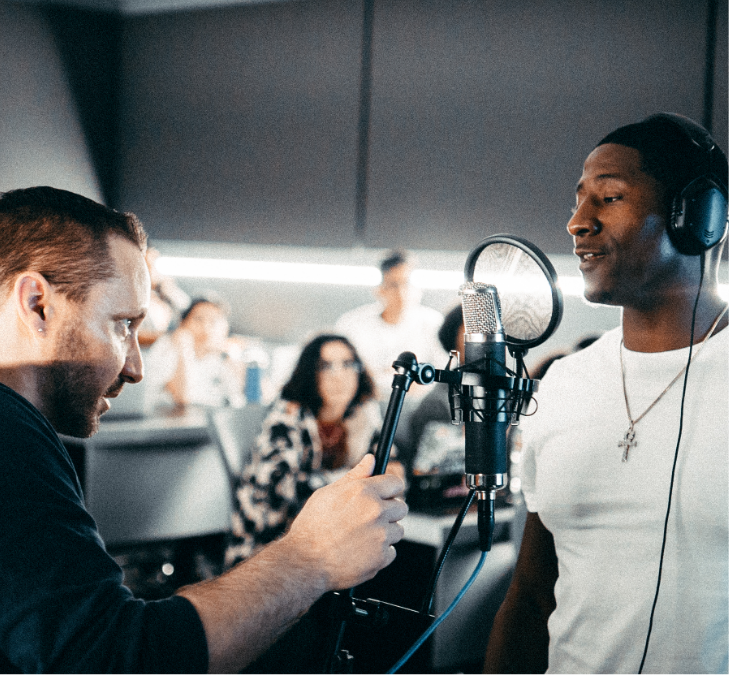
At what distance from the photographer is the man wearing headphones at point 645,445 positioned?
1.00m

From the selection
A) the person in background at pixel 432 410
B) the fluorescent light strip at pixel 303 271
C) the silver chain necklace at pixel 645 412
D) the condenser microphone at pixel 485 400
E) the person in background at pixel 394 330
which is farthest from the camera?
the fluorescent light strip at pixel 303 271

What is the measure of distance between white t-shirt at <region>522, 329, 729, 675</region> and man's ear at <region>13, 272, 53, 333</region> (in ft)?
2.39

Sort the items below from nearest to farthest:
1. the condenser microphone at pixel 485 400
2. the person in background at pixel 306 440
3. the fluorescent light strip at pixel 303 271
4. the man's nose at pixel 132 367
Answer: the condenser microphone at pixel 485 400 → the man's nose at pixel 132 367 → the person in background at pixel 306 440 → the fluorescent light strip at pixel 303 271

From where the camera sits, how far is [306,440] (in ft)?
8.71

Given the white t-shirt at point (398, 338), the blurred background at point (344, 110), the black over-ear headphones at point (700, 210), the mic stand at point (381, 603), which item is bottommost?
the white t-shirt at point (398, 338)

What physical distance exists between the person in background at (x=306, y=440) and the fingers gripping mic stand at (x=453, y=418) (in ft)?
5.65

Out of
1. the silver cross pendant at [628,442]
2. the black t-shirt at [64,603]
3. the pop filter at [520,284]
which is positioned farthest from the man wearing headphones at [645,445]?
the black t-shirt at [64,603]

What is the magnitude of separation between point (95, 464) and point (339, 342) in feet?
4.25

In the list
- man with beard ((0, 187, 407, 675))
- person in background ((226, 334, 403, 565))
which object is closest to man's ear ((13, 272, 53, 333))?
man with beard ((0, 187, 407, 675))

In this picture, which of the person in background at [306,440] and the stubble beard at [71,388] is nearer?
the stubble beard at [71,388]

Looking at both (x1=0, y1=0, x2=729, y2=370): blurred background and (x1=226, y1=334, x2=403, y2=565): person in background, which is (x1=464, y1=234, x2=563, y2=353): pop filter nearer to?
(x1=226, y1=334, x2=403, y2=565): person in background

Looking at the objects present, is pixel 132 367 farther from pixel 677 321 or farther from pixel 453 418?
pixel 677 321

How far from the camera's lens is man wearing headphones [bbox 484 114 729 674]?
1.00 meters

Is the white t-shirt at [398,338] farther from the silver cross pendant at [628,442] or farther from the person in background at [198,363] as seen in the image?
the silver cross pendant at [628,442]
